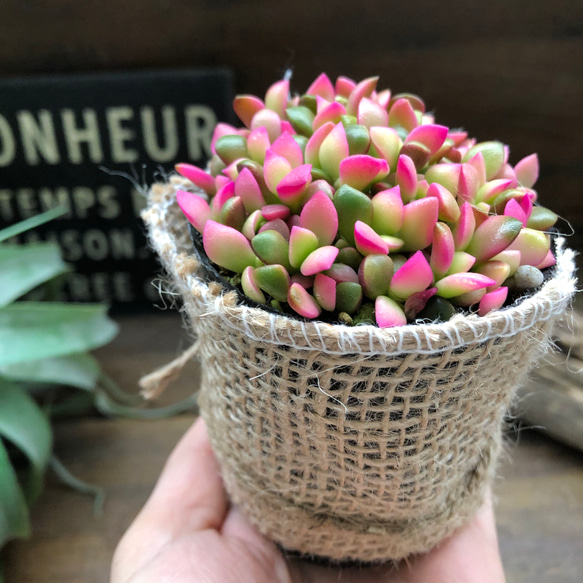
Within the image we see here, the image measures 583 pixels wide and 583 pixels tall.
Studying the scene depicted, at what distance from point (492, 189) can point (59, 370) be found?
53 centimetres

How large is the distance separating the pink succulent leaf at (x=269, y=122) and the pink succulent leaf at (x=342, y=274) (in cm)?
14

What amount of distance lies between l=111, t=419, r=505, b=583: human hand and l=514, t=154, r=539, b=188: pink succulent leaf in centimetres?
34

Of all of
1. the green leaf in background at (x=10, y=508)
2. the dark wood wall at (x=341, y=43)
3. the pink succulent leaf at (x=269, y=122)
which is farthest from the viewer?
the dark wood wall at (x=341, y=43)

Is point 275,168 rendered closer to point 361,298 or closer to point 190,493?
point 361,298

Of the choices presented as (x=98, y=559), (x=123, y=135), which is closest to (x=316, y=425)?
(x=98, y=559)

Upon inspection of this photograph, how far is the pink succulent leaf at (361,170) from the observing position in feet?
1.06

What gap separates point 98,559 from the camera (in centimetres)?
59

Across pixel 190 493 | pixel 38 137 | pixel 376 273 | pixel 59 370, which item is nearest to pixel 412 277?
pixel 376 273

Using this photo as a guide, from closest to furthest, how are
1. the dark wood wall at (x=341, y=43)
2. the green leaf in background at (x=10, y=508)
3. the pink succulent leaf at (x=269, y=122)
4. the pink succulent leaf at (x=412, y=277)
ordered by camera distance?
1. the pink succulent leaf at (x=412, y=277)
2. the pink succulent leaf at (x=269, y=122)
3. the green leaf in background at (x=10, y=508)
4. the dark wood wall at (x=341, y=43)

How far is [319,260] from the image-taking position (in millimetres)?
299

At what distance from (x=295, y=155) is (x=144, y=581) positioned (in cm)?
35

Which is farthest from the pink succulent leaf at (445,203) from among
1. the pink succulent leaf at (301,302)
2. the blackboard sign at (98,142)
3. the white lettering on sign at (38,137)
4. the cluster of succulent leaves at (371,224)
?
the white lettering on sign at (38,137)

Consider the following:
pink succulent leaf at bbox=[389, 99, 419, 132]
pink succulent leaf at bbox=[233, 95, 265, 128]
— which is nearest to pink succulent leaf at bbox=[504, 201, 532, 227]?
pink succulent leaf at bbox=[389, 99, 419, 132]

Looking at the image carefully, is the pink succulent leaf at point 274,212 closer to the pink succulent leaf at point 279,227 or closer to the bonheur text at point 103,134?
the pink succulent leaf at point 279,227
